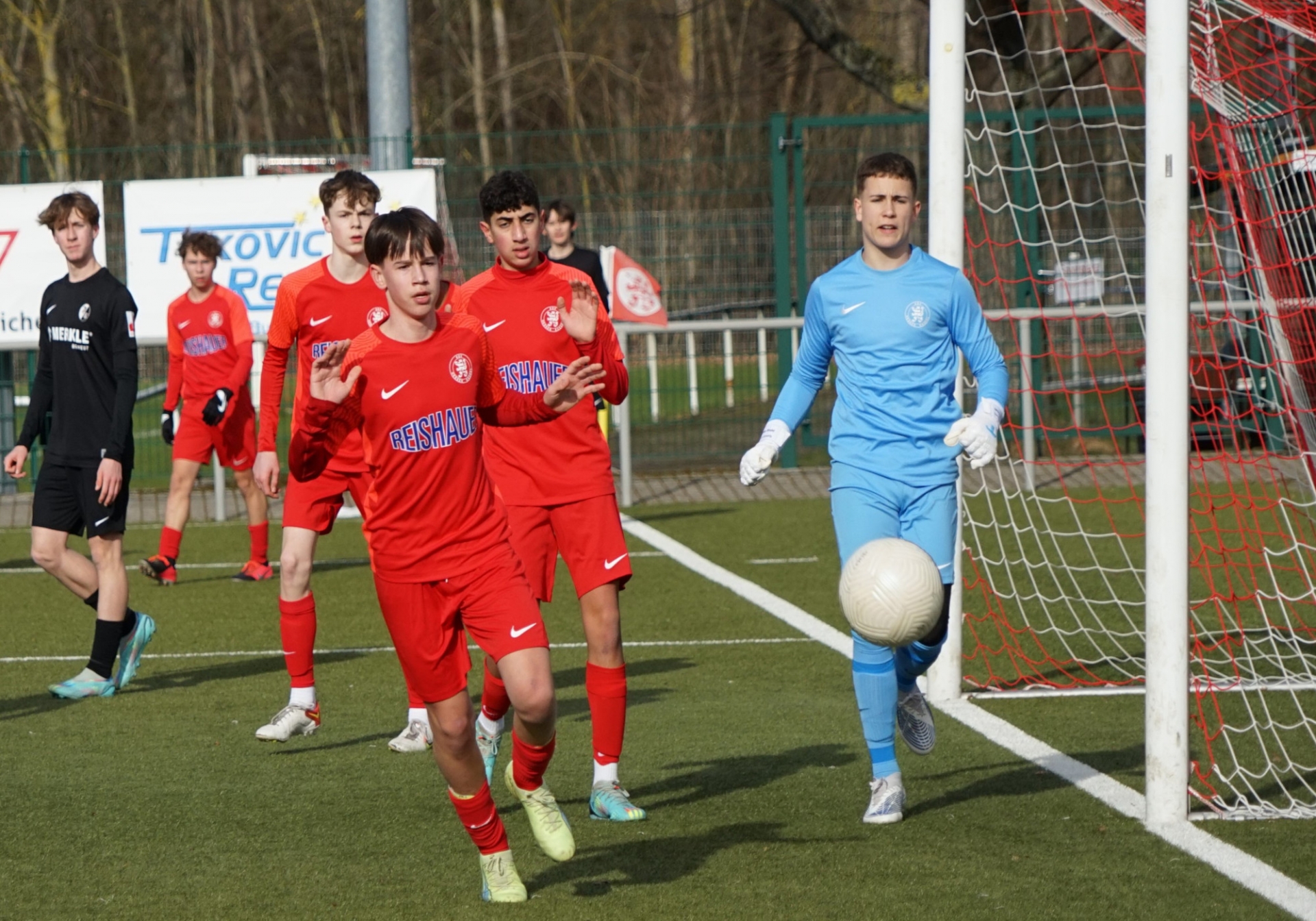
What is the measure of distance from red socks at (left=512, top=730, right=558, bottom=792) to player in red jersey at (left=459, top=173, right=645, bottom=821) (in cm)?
66

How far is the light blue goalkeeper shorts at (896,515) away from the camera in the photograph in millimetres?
5477

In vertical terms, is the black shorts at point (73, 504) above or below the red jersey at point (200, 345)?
below

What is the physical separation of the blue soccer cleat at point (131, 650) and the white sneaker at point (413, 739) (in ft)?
5.79

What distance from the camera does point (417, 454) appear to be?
4.62m

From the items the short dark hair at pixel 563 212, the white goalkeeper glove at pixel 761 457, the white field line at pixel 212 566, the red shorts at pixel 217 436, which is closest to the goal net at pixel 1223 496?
the white goalkeeper glove at pixel 761 457

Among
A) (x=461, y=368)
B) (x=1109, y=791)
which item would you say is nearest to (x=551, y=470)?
(x=461, y=368)

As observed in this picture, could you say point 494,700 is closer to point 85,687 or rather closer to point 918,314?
point 918,314

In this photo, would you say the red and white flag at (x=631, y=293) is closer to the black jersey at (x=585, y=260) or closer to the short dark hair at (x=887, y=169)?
the black jersey at (x=585, y=260)

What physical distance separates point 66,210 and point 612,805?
3.57 meters

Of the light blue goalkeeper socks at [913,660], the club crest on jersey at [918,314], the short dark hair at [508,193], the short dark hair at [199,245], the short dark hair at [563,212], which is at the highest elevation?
the short dark hair at [563,212]

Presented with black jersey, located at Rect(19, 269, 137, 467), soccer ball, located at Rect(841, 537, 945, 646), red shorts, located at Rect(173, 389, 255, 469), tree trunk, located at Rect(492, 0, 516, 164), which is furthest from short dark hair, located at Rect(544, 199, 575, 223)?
tree trunk, located at Rect(492, 0, 516, 164)

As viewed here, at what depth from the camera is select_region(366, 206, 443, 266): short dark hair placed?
→ 4.56 m

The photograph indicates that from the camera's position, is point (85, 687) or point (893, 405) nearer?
point (893, 405)

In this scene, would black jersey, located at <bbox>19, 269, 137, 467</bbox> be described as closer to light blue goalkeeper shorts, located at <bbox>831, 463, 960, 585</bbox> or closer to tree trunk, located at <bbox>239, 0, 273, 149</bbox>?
light blue goalkeeper shorts, located at <bbox>831, 463, 960, 585</bbox>
